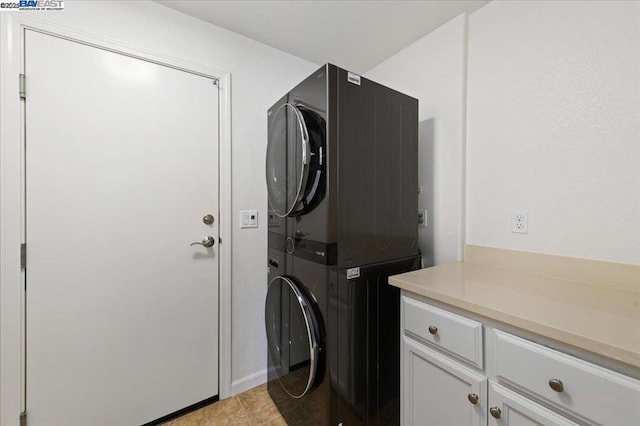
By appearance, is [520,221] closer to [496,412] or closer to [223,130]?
[496,412]

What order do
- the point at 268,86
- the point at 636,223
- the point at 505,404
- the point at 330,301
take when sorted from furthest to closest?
the point at 268,86
the point at 330,301
the point at 636,223
the point at 505,404

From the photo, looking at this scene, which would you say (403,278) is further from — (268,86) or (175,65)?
(175,65)

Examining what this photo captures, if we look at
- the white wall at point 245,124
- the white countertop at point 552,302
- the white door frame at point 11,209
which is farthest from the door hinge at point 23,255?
the white countertop at point 552,302

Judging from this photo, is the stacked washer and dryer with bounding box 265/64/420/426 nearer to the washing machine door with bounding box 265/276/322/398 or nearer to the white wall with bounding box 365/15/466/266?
the washing machine door with bounding box 265/276/322/398

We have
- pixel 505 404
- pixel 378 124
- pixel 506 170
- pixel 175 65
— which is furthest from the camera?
pixel 175 65

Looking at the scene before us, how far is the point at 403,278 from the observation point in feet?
3.74

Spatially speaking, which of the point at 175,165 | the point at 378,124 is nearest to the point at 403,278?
the point at 378,124

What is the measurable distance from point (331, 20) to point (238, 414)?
2518mm

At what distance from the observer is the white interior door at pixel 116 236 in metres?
1.21

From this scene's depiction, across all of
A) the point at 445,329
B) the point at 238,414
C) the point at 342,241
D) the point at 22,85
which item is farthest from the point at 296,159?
the point at 238,414

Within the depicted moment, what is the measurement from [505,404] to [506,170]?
3.62ft

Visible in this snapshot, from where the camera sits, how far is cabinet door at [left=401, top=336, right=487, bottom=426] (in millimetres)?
→ 866

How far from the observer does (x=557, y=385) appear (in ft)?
2.22

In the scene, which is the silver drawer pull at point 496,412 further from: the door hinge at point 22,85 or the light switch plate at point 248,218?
the door hinge at point 22,85
